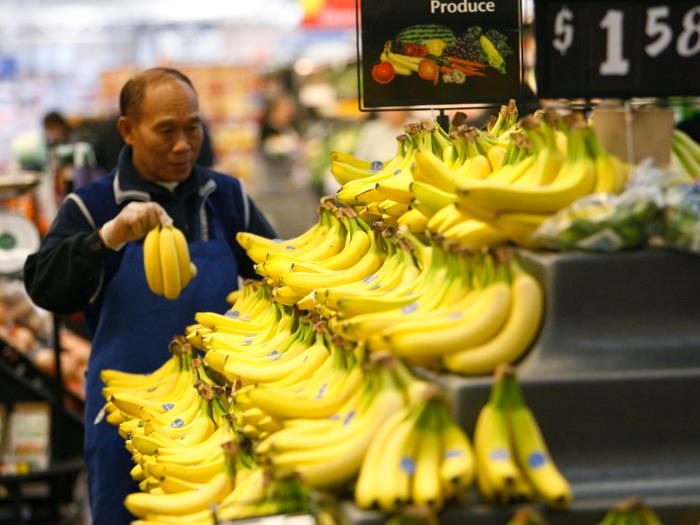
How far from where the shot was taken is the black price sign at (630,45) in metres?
1.94

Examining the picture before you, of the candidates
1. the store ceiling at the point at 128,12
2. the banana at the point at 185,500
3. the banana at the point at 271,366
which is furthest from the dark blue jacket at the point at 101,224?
the store ceiling at the point at 128,12

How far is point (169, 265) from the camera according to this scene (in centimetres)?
301

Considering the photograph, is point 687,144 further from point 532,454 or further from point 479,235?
point 532,454

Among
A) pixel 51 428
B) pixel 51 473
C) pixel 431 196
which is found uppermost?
pixel 431 196

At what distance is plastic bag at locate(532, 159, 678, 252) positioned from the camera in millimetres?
1718

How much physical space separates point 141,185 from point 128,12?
19.2 metres

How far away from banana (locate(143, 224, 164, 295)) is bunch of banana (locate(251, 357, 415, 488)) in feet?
4.31

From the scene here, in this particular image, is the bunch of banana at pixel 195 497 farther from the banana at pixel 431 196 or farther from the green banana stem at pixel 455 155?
the green banana stem at pixel 455 155

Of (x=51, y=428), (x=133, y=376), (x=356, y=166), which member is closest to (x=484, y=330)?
(x=356, y=166)

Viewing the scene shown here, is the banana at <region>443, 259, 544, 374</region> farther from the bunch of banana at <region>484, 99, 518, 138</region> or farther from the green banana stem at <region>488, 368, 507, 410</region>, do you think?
the bunch of banana at <region>484, 99, 518, 138</region>

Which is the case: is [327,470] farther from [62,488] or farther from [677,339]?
[62,488]

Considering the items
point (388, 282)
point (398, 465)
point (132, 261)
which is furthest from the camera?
point (132, 261)

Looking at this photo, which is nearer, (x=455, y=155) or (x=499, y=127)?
(x=455, y=155)

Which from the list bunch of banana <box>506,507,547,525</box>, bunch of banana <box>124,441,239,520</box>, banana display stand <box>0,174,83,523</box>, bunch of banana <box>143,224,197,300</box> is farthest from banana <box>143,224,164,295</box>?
banana display stand <box>0,174,83,523</box>
